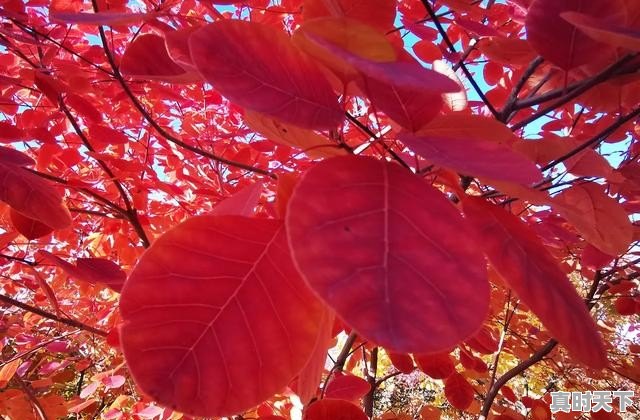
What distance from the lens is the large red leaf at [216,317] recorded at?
1.00 feet

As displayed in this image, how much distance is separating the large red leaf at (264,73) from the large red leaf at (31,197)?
0.44 metres

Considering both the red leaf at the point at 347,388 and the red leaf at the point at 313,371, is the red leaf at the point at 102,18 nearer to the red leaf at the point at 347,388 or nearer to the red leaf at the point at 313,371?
the red leaf at the point at 313,371

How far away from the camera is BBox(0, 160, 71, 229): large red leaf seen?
629 millimetres

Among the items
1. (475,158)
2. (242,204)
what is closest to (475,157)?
(475,158)

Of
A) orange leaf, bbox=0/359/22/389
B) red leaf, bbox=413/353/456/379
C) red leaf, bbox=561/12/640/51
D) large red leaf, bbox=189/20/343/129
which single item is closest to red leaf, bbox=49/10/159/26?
large red leaf, bbox=189/20/343/129

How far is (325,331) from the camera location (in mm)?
398

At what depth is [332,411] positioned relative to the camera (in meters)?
0.73

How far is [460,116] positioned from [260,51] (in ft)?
0.56

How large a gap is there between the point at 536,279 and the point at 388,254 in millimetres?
147

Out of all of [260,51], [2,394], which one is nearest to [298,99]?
[260,51]

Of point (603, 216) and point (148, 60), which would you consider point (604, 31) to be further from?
point (148, 60)

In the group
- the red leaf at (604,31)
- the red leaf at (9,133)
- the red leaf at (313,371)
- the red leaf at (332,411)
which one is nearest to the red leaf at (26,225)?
the red leaf at (9,133)

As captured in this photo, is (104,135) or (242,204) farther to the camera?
(104,135)

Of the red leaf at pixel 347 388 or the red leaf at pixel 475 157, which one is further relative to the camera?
the red leaf at pixel 347 388
